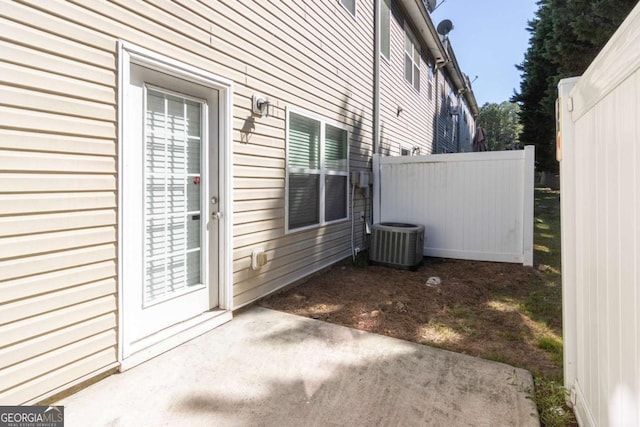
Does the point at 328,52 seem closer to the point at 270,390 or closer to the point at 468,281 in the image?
the point at 468,281

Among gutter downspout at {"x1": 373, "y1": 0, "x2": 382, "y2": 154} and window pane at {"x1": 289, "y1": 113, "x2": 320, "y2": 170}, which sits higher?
gutter downspout at {"x1": 373, "y1": 0, "x2": 382, "y2": 154}

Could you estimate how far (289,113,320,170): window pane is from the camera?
14.3 ft

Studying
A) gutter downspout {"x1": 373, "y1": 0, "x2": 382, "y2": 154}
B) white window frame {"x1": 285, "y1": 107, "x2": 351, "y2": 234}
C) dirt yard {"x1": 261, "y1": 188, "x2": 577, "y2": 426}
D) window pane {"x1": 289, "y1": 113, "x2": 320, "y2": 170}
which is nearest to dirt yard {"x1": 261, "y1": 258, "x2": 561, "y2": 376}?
dirt yard {"x1": 261, "y1": 188, "x2": 577, "y2": 426}

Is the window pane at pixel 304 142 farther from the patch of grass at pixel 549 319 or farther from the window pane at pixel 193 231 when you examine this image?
the patch of grass at pixel 549 319

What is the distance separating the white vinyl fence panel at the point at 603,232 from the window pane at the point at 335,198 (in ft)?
11.6

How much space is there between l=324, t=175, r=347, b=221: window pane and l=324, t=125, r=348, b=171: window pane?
18 centimetres

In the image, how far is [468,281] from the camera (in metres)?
4.88

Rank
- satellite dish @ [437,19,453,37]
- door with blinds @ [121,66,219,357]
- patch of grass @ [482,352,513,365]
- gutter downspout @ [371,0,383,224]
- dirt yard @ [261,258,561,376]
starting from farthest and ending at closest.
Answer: satellite dish @ [437,19,453,37] < gutter downspout @ [371,0,383,224] < dirt yard @ [261,258,561,376] < patch of grass @ [482,352,513,365] < door with blinds @ [121,66,219,357]

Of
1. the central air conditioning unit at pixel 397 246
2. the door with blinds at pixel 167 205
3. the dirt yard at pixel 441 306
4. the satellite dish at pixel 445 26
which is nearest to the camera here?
the door with blinds at pixel 167 205

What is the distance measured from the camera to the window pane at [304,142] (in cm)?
437

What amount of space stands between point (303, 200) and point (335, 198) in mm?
1021

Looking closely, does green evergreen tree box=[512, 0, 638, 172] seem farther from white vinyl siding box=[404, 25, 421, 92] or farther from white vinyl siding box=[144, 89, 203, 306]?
white vinyl siding box=[144, 89, 203, 306]

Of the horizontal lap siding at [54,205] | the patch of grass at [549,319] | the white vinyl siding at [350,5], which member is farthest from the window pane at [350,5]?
the patch of grass at [549,319]

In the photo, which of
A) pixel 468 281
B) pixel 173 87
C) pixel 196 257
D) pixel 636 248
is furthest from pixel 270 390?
pixel 468 281
